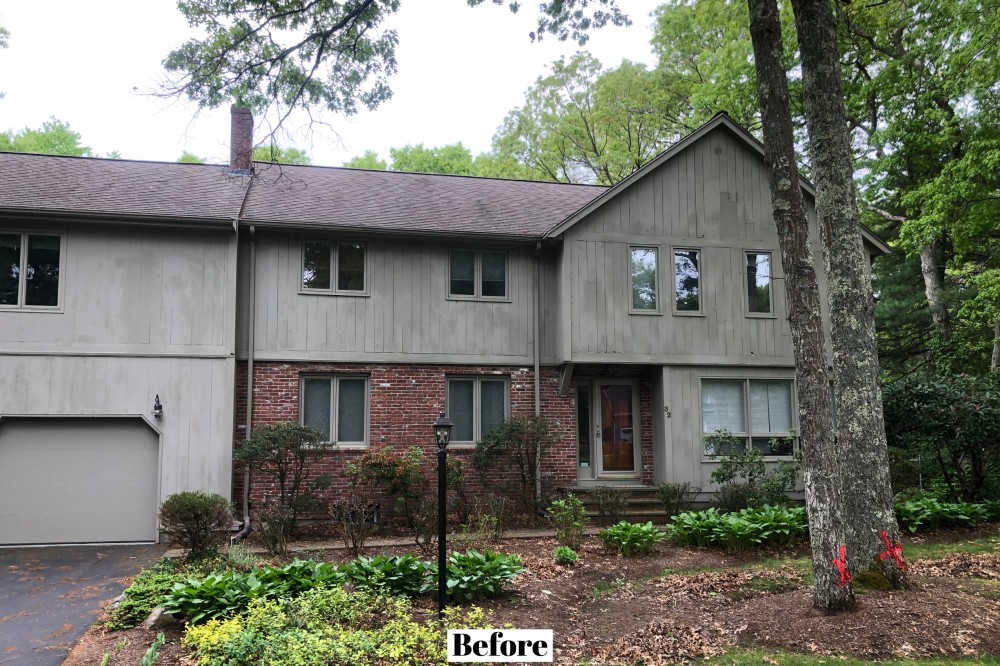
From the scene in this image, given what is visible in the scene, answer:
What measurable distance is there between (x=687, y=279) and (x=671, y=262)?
473mm

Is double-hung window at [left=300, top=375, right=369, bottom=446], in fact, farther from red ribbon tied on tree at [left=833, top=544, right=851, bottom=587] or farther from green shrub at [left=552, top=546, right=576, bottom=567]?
red ribbon tied on tree at [left=833, top=544, right=851, bottom=587]

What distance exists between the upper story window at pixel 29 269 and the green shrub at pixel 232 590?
23.6ft

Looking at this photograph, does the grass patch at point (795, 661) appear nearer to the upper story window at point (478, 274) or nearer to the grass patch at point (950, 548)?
the grass patch at point (950, 548)

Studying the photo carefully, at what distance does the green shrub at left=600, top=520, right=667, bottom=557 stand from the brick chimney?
1028cm

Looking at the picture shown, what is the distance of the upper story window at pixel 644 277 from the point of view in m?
13.7

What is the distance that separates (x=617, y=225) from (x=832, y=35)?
19.6 ft

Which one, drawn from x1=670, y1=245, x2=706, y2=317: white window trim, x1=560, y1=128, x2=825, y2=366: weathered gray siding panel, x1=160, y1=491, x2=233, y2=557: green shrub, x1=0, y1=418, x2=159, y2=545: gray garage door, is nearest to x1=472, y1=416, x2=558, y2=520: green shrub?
x1=560, y1=128, x2=825, y2=366: weathered gray siding panel

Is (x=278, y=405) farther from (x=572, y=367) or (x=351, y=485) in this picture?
(x=572, y=367)

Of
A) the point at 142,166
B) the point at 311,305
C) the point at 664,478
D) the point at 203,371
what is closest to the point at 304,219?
the point at 311,305

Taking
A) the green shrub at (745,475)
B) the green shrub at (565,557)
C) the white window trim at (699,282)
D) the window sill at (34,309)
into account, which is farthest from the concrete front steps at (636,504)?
the window sill at (34,309)

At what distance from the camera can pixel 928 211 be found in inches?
651

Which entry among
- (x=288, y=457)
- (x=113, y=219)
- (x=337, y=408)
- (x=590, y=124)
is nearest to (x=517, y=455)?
(x=337, y=408)

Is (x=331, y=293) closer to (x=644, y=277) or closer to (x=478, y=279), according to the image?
(x=478, y=279)

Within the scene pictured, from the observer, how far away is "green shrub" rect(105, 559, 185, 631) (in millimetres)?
6766
